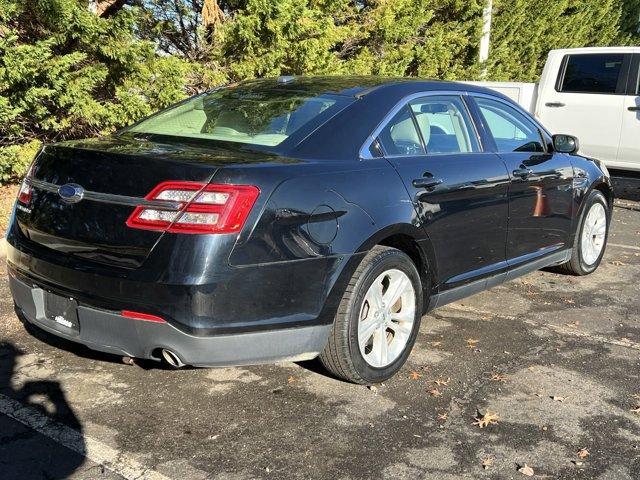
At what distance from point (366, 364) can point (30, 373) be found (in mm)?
1789

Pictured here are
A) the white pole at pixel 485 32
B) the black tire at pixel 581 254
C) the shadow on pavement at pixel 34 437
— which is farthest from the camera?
the white pole at pixel 485 32

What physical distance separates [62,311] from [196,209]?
91 cm

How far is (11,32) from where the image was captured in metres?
5.95

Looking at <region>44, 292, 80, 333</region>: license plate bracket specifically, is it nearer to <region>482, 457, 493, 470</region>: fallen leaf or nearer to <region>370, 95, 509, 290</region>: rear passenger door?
<region>370, 95, 509, 290</region>: rear passenger door

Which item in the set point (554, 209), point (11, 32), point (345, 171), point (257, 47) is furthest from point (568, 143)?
point (11, 32)

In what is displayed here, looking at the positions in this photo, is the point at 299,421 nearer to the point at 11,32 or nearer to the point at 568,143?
the point at 568,143

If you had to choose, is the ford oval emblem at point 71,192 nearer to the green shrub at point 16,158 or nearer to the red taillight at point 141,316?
the red taillight at point 141,316

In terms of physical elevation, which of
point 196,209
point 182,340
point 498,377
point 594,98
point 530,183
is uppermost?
point 196,209

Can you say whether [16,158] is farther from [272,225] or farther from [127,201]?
[272,225]

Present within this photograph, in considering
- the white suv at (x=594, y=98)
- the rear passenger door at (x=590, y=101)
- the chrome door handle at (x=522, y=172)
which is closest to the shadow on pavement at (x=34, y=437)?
the chrome door handle at (x=522, y=172)

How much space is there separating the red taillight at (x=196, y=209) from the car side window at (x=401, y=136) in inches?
43.0

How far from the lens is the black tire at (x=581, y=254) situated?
5699mm

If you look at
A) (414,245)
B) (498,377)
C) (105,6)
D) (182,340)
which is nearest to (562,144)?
(414,245)

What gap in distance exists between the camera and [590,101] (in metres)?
9.91
